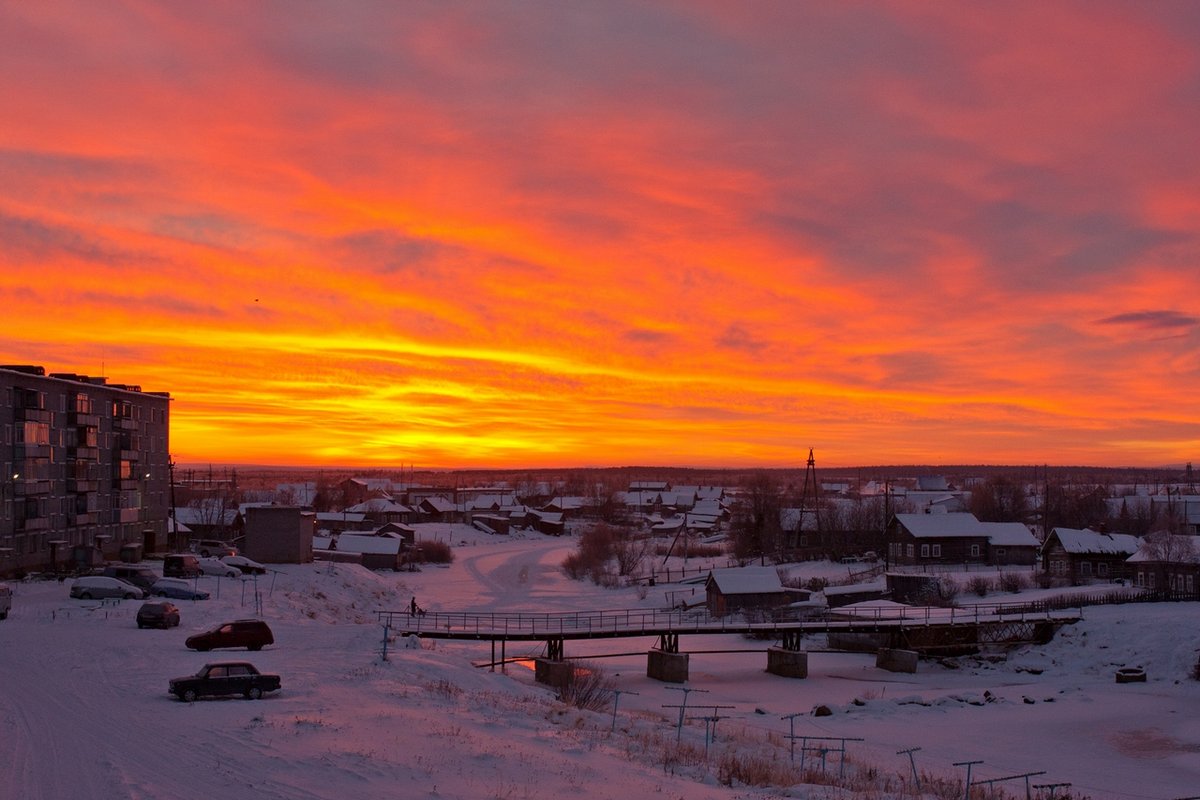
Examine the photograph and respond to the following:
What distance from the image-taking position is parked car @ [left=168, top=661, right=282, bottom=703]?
92.1 ft

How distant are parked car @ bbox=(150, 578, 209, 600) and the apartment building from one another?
14403 millimetres

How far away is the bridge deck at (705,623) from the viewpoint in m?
53.8

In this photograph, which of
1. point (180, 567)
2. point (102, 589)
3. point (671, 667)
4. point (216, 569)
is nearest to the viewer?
point (671, 667)

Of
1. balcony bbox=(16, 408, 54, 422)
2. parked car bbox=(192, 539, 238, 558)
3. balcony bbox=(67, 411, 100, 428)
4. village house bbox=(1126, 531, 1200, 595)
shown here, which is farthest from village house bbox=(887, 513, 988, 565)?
balcony bbox=(16, 408, 54, 422)

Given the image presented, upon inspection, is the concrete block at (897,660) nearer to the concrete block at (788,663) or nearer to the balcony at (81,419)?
the concrete block at (788,663)

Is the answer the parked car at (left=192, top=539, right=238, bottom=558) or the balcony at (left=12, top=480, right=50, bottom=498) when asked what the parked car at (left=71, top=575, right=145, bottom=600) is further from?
the parked car at (left=192, top=539, right=238, bottom=558)

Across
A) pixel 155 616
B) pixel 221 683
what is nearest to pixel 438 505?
pixel 155 616

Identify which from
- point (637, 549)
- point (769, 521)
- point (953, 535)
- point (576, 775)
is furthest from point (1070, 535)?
point (576, 775)

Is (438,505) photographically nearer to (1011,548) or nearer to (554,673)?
(1011,548)

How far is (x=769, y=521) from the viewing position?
112500mm

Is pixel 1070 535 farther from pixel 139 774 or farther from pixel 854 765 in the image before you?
pixel 139 774

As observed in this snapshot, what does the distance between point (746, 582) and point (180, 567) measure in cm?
3890

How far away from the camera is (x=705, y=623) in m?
62.6

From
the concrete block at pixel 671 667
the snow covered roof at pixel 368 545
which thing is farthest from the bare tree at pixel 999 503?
the concrete block at pixel 671 667
